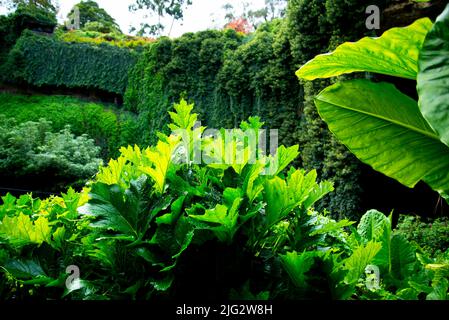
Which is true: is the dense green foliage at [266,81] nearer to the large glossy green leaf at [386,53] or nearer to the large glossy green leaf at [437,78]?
the large glossy green leaf at [386,53]

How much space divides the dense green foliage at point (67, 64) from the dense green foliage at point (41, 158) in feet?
11.2

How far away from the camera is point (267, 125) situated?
818 cm

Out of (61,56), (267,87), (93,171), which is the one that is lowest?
(93,171)

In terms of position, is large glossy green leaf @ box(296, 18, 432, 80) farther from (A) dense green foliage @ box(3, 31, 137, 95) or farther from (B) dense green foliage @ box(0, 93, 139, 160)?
(A) dense green foliage @ box(3, 31, 137, 95)

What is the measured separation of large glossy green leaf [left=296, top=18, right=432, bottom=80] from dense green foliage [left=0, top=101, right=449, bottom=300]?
479mm

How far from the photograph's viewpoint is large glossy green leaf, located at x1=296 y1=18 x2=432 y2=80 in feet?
3.90

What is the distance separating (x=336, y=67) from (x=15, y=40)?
1592 cm

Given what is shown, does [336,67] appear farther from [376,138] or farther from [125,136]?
[125,136]

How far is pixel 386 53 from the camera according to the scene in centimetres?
123

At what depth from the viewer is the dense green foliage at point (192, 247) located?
922mm

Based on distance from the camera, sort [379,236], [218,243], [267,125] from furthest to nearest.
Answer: [267,125], [379,236], [218,243]

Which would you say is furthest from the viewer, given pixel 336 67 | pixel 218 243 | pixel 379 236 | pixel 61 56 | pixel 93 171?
pixel 61 56

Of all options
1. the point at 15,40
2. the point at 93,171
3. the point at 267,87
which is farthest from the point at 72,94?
the point at 267,87

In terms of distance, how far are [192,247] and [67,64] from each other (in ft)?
48.3
